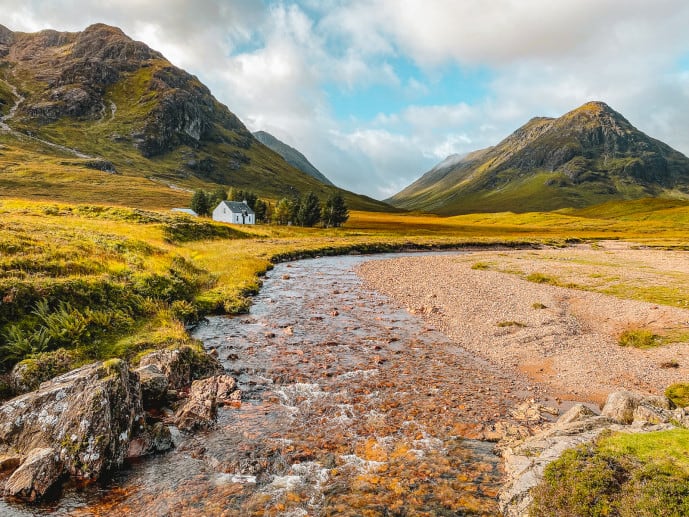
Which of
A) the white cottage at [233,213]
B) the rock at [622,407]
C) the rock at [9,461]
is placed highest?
the white cottage at [233,213]

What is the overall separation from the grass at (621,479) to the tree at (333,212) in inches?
5253

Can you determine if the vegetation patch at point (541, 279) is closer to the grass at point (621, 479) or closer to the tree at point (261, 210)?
the grass at point (621, 479)

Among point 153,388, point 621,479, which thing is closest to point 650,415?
point 621,479

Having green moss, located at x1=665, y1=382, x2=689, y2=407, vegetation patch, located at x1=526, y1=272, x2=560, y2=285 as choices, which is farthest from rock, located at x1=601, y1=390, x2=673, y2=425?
vegetation patch, located at x1=526, y1=272, x2=560, y2=285

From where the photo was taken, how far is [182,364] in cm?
1669

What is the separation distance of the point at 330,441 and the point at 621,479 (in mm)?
8319

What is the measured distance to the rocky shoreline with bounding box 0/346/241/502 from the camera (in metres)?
10.2

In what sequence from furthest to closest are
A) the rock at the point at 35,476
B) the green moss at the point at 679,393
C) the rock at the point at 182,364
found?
the rock at the point at 182,364 < the green moss at the point at 679,393 < the rock at the point at 35,476

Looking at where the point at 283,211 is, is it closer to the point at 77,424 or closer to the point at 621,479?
the point at 77,424

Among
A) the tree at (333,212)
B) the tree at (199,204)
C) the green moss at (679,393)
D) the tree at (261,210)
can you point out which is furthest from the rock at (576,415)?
the tree at (199,204)

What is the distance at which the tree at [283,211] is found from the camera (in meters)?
143

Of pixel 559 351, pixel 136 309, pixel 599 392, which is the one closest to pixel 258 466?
pixel 136 309

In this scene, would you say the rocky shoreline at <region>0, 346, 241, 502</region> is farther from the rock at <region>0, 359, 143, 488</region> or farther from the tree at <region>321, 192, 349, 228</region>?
the tree at <region>321, 192, 349, 228</region>

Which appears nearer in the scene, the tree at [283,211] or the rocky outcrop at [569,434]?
the rocky outcrop at [569,434]
